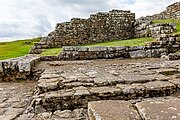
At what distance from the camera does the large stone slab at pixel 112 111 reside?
3.06 m

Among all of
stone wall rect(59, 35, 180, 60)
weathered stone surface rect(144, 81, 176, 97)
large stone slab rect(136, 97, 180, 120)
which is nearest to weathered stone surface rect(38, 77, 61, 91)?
weathered stone surface rect(144, 81, 176, 97)

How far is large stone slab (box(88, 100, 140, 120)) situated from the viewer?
121 inches

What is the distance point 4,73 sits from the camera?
28.3ft

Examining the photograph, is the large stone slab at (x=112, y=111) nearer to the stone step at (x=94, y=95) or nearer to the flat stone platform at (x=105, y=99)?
the flat stone platform at (x=105, y=99)

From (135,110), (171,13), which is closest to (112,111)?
(135,110)

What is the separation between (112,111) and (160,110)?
1.96 feet

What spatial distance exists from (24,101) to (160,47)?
21.6ft

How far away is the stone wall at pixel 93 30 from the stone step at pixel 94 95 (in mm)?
9164

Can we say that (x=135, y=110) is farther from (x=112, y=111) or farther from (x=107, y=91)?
(x=107, y=91)

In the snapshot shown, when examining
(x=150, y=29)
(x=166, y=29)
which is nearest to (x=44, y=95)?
(x=166, y=29)

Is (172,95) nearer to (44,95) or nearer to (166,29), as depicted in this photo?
(44,95)

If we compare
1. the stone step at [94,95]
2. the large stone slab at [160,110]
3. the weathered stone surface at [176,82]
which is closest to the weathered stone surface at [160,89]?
the stone step at [94,95]

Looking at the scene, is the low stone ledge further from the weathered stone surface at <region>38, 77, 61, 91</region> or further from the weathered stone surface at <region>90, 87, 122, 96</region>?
the weathered stone surface at <region>90, 87, 122, 96</region>

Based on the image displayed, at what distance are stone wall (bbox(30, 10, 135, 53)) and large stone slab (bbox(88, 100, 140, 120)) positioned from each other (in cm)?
1017
